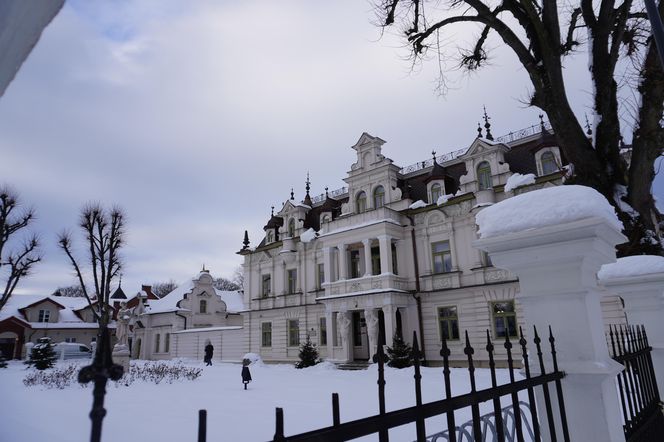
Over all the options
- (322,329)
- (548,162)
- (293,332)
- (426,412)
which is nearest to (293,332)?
(293,332)

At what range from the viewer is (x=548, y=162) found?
2061 cm

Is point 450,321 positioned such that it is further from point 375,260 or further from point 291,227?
point 291,227

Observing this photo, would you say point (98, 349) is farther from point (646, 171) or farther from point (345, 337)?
point (345, 337)

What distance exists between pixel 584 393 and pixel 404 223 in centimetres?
2127

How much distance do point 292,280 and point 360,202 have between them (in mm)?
7631

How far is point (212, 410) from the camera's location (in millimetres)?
10055

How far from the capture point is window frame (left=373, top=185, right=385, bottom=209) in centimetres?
2558

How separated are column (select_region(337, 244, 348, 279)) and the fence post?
762 inches

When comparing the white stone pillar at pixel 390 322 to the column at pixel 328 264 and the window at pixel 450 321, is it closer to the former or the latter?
the window at pixel 450 321

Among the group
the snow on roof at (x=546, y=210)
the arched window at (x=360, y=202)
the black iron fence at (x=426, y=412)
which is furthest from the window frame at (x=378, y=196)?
the black iron fence at (x=426, y=412)

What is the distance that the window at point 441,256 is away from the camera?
2278cm

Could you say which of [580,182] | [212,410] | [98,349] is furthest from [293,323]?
[98,349]

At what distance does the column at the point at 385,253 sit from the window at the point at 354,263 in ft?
10.9

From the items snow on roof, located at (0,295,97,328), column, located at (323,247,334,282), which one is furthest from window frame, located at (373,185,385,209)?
snow on roof, located at (0,295,97,328)
